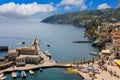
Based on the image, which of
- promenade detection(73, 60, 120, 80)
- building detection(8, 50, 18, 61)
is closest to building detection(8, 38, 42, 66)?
building detection(8, 50, 18, 61)

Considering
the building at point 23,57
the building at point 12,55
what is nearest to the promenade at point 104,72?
the building at point 23,57

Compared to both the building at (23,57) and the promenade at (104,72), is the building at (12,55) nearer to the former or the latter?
the building at (23,57)

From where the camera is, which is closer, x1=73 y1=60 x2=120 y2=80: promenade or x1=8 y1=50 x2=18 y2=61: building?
x1=73 y1=60 x2=120 y2=80: promenade

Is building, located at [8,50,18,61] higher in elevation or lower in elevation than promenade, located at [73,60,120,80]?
higher

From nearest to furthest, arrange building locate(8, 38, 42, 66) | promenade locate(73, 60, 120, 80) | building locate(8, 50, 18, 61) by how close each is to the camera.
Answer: promenade locate(73, 60, 120, 80), building locate(8, 38, 42, 66), building locate(8, 50, 18, 61)

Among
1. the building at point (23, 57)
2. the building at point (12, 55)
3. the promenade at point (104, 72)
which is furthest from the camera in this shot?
the building at point (12, 55)

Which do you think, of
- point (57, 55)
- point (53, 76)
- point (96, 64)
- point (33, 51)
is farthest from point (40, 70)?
point (57, 55)

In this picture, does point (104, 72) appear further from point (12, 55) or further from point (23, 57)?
point (12, 55)

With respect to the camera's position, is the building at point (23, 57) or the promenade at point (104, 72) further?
the building at point (23, 57)

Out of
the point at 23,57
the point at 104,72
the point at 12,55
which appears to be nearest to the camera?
the point at 104,72

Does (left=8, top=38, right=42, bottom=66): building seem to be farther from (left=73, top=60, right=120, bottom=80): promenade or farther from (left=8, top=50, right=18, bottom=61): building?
(left=73, top=60, right=120, bottom=80): promenade

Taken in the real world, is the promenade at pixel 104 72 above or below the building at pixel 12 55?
below

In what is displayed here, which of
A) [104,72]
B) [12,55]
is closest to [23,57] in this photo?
[12,55]
